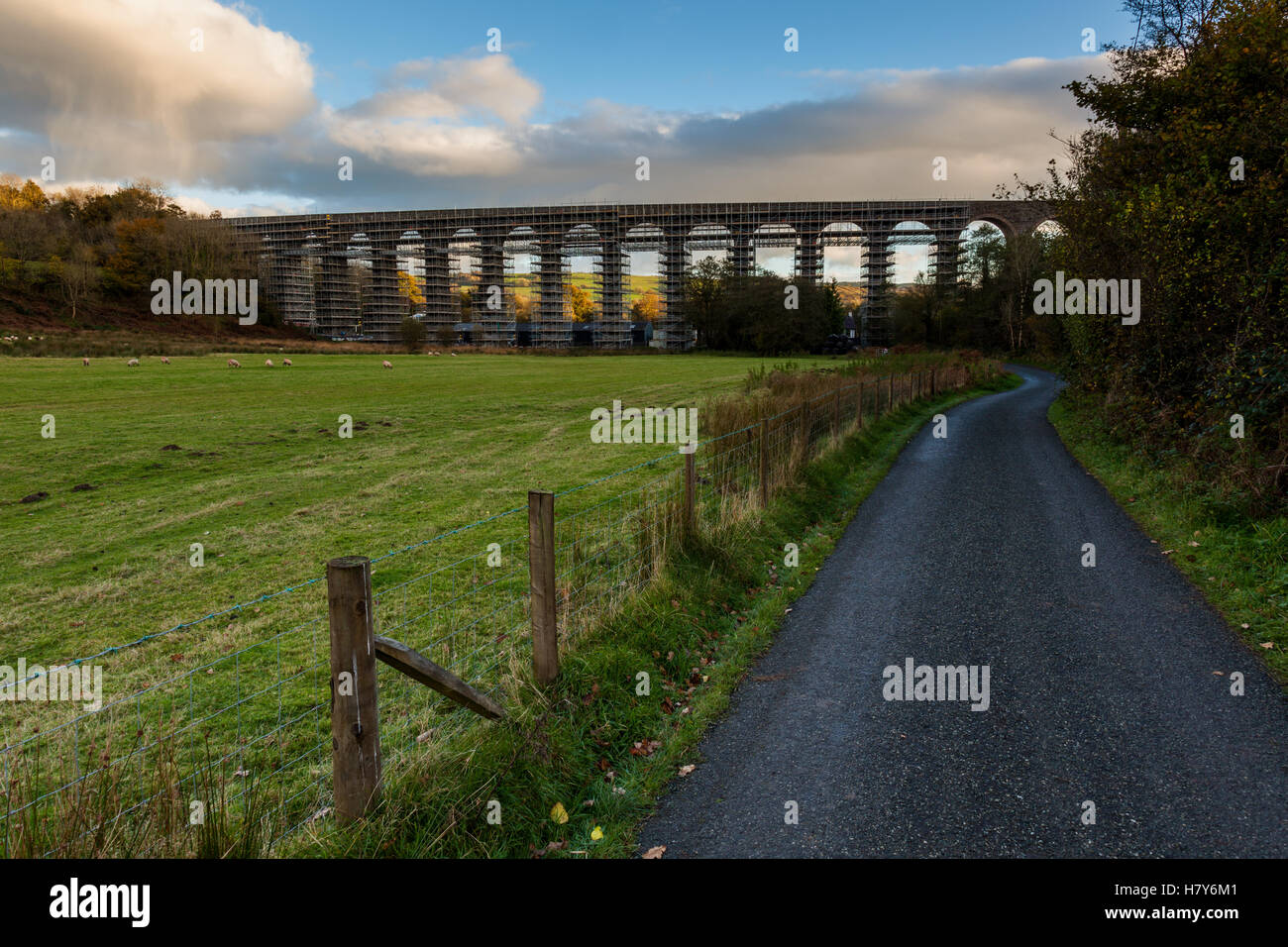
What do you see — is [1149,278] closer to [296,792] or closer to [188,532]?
[296,792]

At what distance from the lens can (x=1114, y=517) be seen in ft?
41.5

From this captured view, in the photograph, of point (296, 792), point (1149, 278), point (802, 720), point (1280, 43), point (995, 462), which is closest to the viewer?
point (296, 792)

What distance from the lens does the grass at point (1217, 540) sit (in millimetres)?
7682

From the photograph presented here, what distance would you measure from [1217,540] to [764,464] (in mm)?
6097

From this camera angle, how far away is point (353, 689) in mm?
4016

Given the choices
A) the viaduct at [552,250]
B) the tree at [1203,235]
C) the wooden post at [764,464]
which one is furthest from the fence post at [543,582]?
the viaduct at [552,250]

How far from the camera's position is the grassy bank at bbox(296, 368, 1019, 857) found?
439 centimetres

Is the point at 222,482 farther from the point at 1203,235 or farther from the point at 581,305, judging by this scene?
the point at 581,305

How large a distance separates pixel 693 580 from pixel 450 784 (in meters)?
4.37

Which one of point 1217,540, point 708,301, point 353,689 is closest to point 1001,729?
point 353,689

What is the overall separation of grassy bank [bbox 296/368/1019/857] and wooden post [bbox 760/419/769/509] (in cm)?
244

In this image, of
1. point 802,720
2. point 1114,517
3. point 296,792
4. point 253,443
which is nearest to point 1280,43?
point 1114,517

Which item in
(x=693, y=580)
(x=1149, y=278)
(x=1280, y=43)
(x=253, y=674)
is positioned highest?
(x=1280, y=43)

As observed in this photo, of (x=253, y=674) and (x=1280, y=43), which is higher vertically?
(x=1280, y=43)
